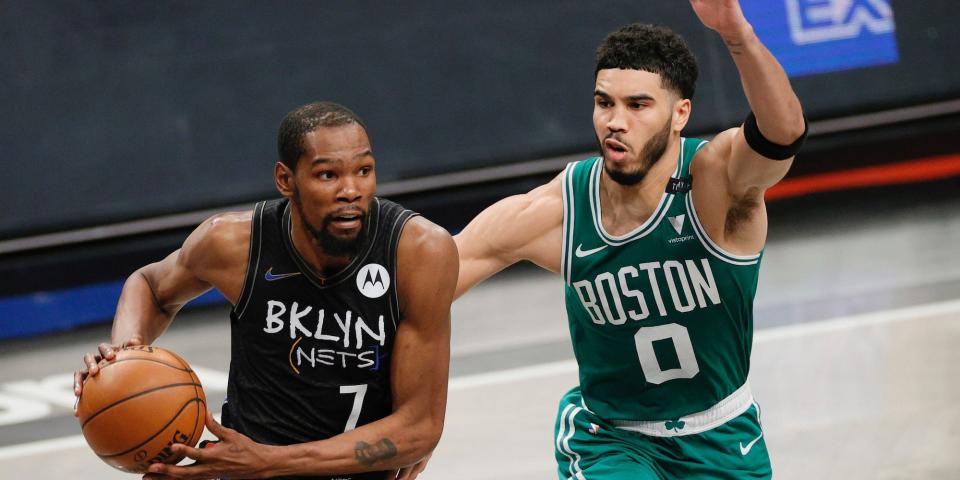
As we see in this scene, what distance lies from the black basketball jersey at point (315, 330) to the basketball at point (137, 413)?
354mm

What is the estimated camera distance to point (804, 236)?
8250mm

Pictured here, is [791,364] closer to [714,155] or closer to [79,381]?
[714,155]

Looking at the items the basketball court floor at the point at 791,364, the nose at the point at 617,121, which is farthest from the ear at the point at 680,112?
the basketball court floor at the point at 791,364

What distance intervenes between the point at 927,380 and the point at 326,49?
14.2 ft

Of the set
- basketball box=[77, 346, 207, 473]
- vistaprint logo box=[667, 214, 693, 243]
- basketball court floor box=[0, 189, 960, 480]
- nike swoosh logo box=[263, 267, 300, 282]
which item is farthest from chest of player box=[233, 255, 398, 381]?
basketball court floor box=[0, 189, 960, 480]

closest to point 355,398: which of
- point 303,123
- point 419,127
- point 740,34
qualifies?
point 303,123

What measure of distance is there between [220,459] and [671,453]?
1421 millimetres

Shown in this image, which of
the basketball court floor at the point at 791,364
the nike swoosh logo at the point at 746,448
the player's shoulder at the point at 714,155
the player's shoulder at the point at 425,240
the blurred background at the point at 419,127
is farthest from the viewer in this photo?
the blurred background at the point at 419,127

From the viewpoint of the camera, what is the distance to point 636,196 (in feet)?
12.8

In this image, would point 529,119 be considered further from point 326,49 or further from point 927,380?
point 927,380

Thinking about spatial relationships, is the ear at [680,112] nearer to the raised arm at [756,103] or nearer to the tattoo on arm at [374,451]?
the raised arm at [756,103]

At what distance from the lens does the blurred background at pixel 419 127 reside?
25.7 feet

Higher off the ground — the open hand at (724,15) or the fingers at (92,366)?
the open hand at (724,15)

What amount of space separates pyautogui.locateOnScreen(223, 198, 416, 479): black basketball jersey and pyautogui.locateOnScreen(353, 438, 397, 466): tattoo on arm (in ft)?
0.60
